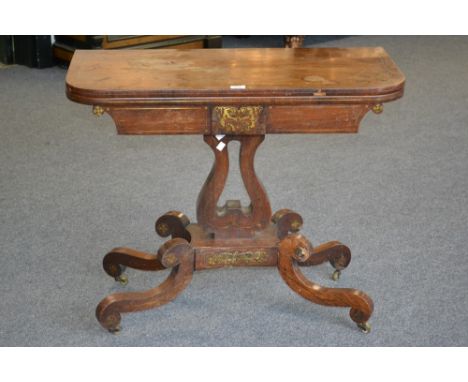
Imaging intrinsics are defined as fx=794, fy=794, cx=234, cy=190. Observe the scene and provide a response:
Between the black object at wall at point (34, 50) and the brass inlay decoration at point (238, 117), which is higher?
the brass inlay decoration at point (238, 117)

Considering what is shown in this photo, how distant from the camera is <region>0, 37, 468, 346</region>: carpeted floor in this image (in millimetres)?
2473

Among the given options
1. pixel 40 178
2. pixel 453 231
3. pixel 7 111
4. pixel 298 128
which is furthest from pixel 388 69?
pixel 7 111

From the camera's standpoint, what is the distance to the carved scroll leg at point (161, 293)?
240 centimetres

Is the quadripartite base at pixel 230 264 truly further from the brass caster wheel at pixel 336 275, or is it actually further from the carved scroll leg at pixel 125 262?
the brass caster wheel at pixel 336 275

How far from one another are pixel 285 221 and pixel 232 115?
0.65 meters

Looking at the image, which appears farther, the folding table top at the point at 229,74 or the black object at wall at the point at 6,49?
the black object at wall at the point at 6,49

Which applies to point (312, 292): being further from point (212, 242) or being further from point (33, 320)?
point (33, 320)

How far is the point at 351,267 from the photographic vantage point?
2.82 metres

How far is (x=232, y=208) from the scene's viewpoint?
2.53m

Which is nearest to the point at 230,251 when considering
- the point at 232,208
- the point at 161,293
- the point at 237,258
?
the point at 237,258

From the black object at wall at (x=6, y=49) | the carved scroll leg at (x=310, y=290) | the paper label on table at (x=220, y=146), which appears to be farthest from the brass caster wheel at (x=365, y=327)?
the black object at wall at (x=6, y=49)

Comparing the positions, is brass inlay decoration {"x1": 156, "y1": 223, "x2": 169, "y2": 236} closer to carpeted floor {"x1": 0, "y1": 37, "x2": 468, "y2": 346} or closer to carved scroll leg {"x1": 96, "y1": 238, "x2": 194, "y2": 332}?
carpeted floor {"x1": 0, "y1": 37, "x2": 468, "y2": 346}
